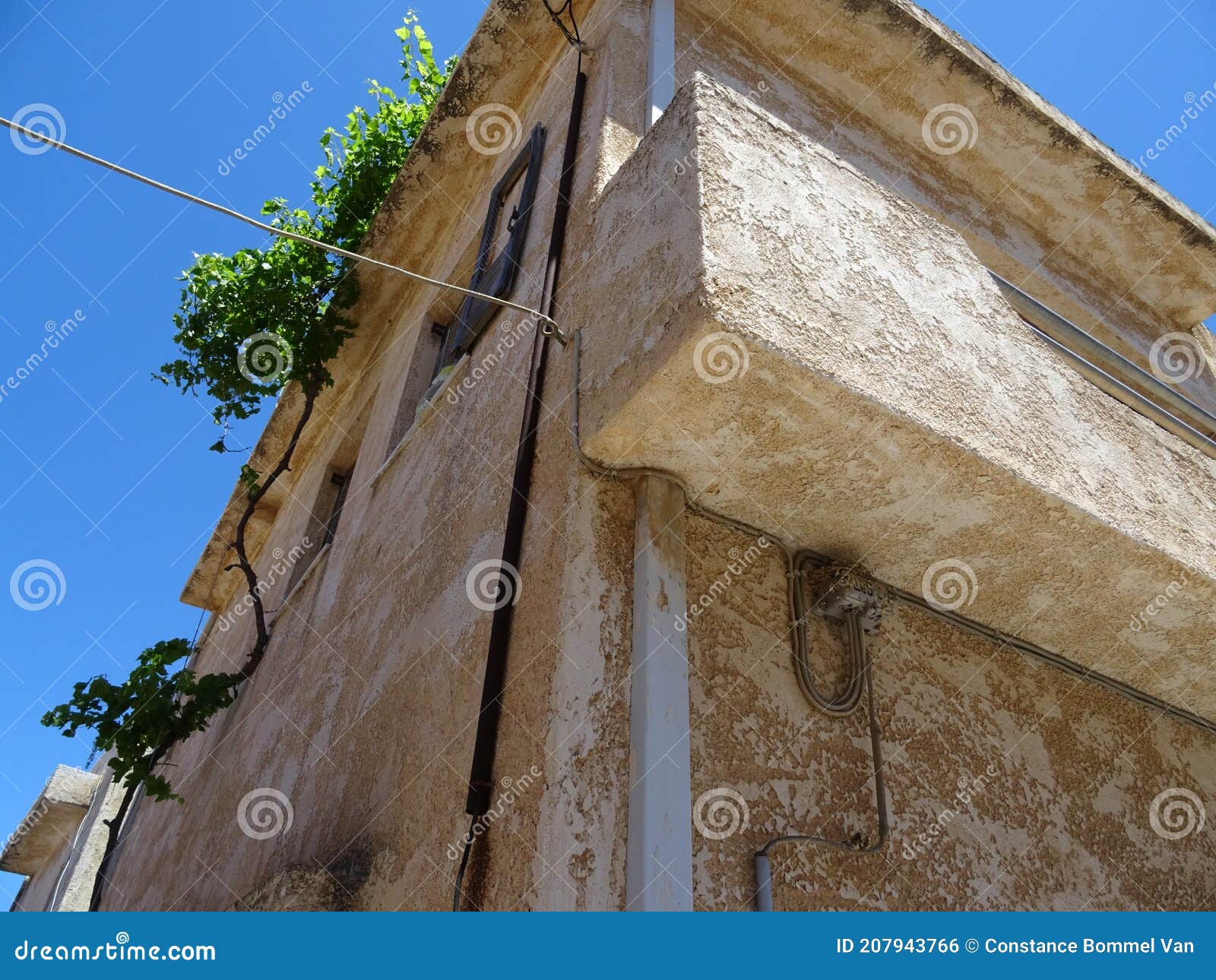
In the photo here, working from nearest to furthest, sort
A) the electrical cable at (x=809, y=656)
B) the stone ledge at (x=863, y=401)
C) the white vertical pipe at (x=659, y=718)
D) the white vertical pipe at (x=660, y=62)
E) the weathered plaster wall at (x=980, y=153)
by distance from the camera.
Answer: the white vertical pipe at (x=659, y=718)
the stone ledge at (x=863, y=401)
the electrical cable at (x=809, y=656)
the white vertical pipe at (x=660, y=62)
the weathered plaster wall at (x=980, y=153)

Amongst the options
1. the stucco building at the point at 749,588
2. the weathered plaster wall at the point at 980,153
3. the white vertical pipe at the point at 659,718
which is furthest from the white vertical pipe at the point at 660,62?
the white vertical pipe at the point at 659,718

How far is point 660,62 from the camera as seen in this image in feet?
11.9

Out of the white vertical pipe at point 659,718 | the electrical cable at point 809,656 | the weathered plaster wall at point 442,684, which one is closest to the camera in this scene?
the white vertical pipe at point 659,718

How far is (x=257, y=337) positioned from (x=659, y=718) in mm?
5259

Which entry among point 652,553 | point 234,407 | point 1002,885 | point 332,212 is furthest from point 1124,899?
point 332,212

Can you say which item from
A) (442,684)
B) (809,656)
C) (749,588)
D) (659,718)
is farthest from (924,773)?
(442,684)

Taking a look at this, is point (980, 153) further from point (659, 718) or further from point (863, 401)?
point (659, 718)

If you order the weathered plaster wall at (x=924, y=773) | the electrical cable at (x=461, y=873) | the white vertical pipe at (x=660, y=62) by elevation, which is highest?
the white vertical pipe at (x=660, y=62)

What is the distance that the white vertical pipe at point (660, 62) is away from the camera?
3.46m

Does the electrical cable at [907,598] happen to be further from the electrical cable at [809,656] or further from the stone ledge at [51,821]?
the stone ledge at [51,821]

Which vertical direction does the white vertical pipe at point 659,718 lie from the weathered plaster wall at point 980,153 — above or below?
below

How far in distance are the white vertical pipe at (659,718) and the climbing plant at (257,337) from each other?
132 inches

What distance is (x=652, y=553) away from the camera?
2256mm

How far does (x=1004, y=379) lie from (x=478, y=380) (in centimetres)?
188
